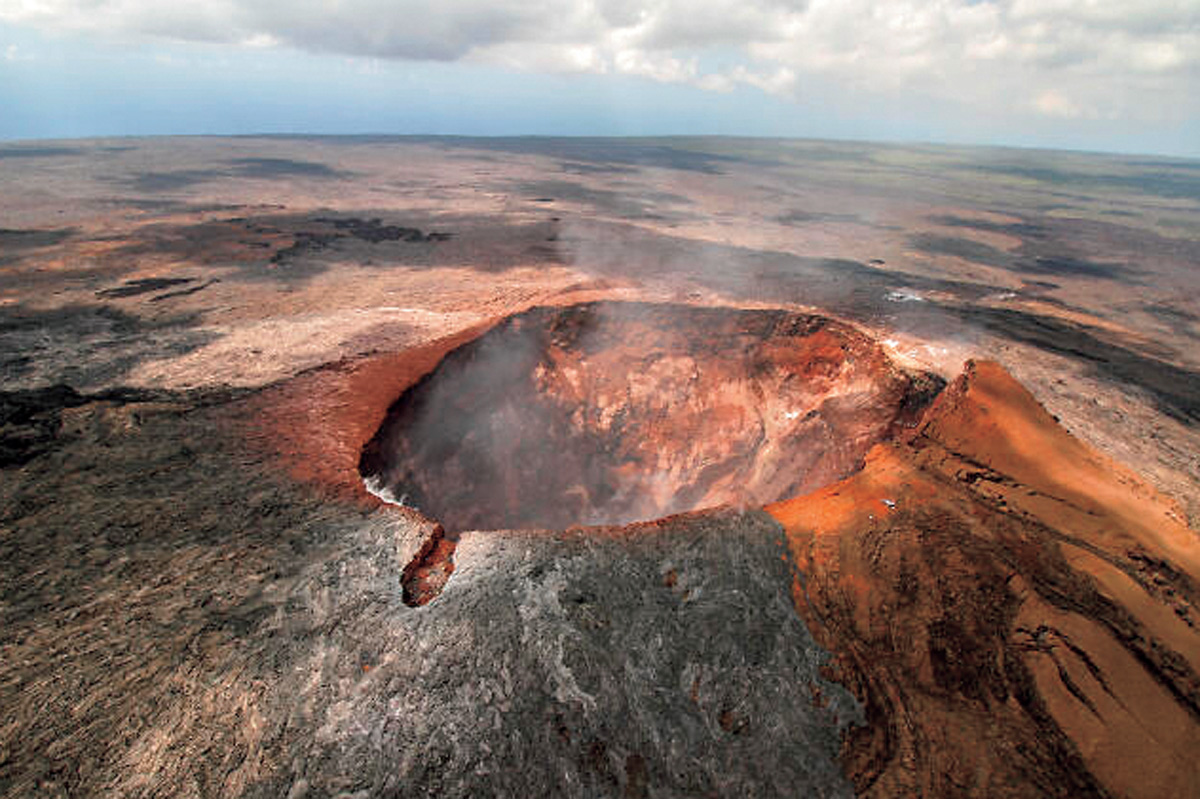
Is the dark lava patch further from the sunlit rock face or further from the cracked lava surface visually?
the sunlit rock face

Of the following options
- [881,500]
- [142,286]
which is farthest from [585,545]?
[142,286]

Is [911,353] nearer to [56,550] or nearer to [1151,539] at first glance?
[1151,539]

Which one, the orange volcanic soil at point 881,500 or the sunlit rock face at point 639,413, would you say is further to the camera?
the sunlit rock face at point 639,413

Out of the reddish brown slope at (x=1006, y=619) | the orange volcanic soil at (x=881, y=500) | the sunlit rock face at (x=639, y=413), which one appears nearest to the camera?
the reddish brown slope at (x=1006, y=619)

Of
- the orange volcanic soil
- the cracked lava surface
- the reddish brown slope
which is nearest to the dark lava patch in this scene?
the cracked lava surface

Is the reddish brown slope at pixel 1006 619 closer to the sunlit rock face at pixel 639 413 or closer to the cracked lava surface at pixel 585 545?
the cracked lava surface at pixel 585 545

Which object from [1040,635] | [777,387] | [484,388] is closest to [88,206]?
[484,388]

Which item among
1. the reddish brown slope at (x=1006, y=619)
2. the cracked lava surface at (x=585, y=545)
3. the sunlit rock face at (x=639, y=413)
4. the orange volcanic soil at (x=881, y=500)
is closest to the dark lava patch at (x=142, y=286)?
the cracked lava surface at (x=585, y=545)
